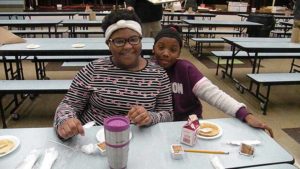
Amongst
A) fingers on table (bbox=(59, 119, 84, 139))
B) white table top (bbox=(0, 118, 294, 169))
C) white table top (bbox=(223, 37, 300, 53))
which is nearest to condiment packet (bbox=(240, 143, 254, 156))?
white table top (bbox=(0, 118, 294, 169))

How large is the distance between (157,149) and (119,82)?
422 millimetres

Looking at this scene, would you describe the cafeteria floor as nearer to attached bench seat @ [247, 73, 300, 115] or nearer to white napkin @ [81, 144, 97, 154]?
attached bench seat @ [247, 73, 300, 115]

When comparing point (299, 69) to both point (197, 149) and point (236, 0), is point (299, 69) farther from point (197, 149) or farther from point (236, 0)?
point (236, 0)

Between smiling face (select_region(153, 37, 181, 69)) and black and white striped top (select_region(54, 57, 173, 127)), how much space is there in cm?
24

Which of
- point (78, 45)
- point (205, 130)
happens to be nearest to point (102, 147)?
point (205, 130)

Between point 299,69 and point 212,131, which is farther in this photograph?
point 299,69

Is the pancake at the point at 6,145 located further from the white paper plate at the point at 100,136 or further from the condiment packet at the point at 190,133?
the condiment packet at the point at 190,133

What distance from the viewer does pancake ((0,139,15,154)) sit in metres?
1.05

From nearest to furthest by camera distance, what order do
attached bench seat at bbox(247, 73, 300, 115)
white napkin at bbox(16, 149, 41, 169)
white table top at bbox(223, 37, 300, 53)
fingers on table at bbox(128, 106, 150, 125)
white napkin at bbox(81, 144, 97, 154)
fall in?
1. white napkin at bbox(16, 149, 41, 169)
2. white napkin at bbox(81, 144, 97, 154)
3. fingers on table at bbox(128, 106, 150, 125)
4. attached bench seat at bbox(247, 73, 300, 115)
5. white table top at bbox(223, 37, 300, 53)

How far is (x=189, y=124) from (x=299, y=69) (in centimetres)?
483

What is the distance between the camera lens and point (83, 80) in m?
1.37

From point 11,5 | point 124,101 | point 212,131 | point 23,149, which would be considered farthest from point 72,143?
point 11,5

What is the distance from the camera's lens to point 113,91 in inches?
53.0

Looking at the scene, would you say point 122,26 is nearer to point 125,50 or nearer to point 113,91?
point 125,50
